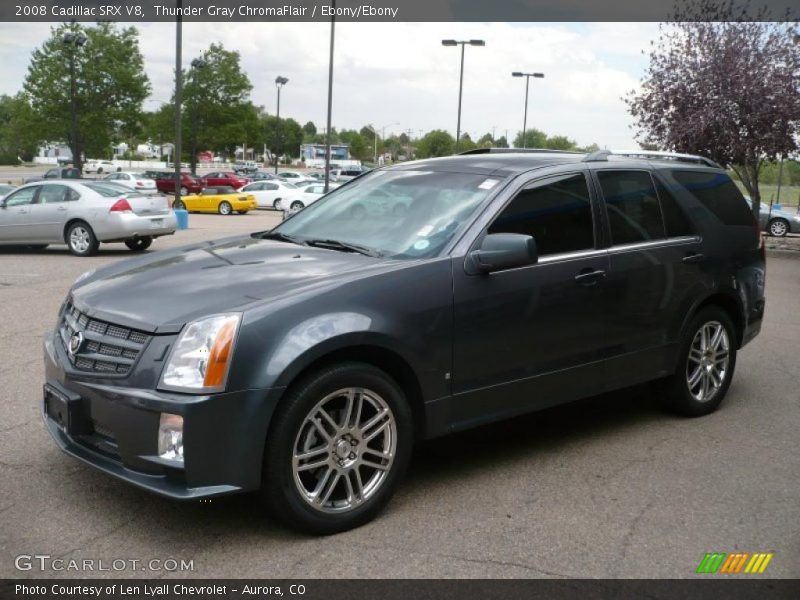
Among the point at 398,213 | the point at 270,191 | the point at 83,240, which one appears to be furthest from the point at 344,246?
the point at 270,191

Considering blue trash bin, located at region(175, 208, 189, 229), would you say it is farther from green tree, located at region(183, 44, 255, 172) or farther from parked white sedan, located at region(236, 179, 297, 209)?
green tree, located at region(183, 44, 255, 172)

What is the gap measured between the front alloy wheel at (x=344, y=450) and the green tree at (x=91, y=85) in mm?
55314

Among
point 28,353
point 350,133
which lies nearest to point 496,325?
point 28,353

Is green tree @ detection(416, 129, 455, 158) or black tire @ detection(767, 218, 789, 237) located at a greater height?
green tree @ detection(416, 129, 455, 158)

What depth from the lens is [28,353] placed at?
7.37m

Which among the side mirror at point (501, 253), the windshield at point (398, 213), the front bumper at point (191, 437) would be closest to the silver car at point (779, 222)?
the windshield at point (398, 213)

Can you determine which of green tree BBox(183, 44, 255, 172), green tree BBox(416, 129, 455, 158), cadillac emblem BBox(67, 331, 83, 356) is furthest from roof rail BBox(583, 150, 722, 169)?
green tree BBox(416, 129, 455, 158)

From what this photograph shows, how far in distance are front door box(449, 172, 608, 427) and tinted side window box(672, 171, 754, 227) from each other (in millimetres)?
1223

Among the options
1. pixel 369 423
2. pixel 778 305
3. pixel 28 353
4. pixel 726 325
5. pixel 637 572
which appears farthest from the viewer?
pixel 778 305

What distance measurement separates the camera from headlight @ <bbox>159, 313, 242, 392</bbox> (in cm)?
353

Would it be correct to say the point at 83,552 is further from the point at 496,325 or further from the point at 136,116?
the point at 136,116

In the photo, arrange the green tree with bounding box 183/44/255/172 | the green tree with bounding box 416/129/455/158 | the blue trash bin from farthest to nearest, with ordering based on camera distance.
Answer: the green tree with bounding box 416/129/455/158 → the green tree with bounding box 183/44/255/172 → the blue trash bin

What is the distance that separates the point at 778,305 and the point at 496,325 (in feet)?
29.8

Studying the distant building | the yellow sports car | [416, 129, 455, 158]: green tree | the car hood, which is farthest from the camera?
the distant building
